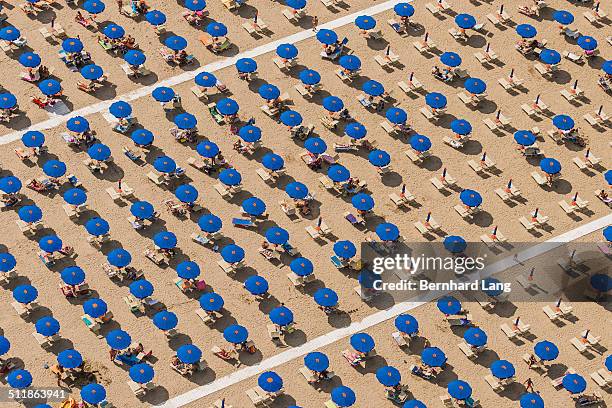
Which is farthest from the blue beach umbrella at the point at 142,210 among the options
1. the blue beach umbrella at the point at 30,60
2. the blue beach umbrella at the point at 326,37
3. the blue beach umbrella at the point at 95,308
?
the blue beach umbrella at the point at 326,37

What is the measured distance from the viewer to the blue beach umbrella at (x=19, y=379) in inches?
3115

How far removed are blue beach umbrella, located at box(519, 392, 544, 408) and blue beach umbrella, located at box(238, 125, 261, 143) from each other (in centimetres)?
2719

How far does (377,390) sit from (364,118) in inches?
943

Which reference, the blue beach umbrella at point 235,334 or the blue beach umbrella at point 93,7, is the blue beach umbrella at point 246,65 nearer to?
the blue beach umbrella at point 93,7

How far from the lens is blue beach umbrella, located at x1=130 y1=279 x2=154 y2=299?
83.9 meters

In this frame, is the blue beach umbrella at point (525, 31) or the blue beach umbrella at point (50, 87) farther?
the blue beach umbrella at point (525, 31)

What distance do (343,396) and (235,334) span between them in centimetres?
792

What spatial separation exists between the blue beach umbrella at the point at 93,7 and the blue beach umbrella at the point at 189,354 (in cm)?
3282

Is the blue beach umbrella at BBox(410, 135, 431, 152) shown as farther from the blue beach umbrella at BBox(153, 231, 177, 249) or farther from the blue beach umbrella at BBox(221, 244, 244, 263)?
the blue beach umbrella at BBox(153, 231, 177, 249)

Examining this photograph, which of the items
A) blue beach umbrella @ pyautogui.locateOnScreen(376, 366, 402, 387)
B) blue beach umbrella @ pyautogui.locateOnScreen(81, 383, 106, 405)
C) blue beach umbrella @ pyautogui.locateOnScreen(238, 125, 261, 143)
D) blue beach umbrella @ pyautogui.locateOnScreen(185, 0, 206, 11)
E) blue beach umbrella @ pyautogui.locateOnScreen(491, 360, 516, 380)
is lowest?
blue beach umbrella @ pyautogui.locateOnScreen(81, 383, 106, 405)

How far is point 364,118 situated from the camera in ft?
322

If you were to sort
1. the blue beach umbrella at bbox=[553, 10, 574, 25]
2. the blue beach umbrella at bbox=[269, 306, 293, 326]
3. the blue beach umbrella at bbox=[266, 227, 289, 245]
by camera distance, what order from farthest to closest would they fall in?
the blue beach umbrella at bbox=[553, 10, 574, 25] → the blue beach umbrella at bbox=[266, 227, 289, 245] → the blue beach umbrella at bbox=[269, 306, 293, 326]

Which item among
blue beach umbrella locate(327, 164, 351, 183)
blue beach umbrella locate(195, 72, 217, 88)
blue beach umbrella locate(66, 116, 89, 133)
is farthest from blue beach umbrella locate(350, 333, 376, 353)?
blue beach umbrella locate(66, 116, 89, 133)

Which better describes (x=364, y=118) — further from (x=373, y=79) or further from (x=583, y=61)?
(x=583, y=61)
